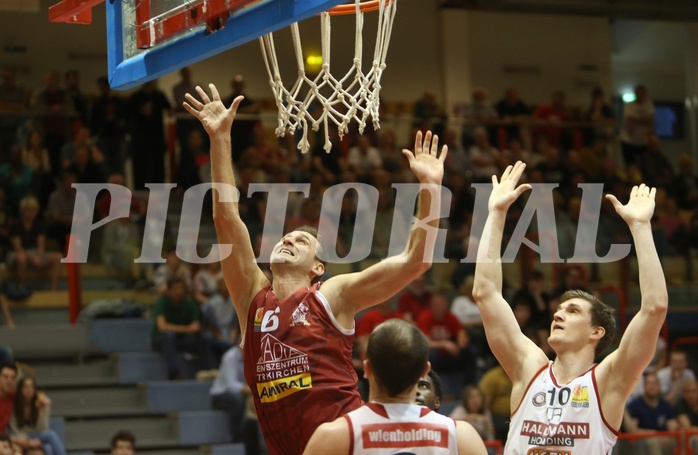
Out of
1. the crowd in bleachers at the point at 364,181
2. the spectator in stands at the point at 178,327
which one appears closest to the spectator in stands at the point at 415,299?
the crowd in bleachers at the point at 364,181

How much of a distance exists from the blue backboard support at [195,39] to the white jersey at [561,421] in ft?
6.68

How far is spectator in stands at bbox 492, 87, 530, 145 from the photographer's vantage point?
651 inches

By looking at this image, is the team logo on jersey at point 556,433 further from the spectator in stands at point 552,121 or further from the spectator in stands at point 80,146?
the spectator in stands at point 552,121

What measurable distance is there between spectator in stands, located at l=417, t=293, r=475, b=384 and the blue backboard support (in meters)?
6.09

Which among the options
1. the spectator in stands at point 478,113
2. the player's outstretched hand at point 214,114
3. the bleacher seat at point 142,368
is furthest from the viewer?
the spectator in stands at point 478,113

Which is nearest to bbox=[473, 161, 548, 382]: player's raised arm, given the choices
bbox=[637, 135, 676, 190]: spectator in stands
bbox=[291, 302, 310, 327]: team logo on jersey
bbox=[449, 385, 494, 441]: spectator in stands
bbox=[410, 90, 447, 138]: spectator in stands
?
bbox=[291, 302, 310, 327]: team logo on jersey

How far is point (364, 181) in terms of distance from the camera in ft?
46.6

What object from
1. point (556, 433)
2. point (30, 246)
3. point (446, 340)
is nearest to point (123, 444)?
point (30, 246)

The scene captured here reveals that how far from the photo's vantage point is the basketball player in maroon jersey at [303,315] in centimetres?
504

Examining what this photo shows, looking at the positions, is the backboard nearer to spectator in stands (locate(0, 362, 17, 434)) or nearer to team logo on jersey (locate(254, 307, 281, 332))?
team logo on jersey (locate(254, 307, 281, 332))

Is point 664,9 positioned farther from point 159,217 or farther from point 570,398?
point 570,398

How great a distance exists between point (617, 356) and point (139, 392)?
780cm

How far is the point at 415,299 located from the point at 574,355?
7.07m

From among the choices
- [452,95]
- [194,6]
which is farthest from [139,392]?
[452,95]
